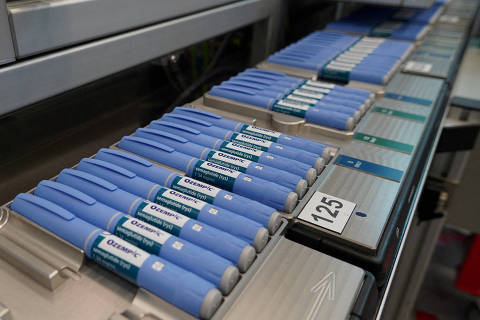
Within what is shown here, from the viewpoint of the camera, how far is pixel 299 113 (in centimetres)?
125

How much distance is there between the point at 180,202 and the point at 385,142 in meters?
0.68

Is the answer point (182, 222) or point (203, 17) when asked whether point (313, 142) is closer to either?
point (182, 222)

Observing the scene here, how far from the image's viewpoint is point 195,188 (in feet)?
2.82

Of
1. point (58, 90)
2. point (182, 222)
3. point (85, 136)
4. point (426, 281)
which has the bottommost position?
point (426, 281)

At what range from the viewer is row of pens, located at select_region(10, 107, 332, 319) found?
2.19 ft

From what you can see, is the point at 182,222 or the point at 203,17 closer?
the point at 182,222

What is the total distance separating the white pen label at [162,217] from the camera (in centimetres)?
75

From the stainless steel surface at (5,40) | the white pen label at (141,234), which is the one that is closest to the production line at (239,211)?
the white pen label at (141,234)

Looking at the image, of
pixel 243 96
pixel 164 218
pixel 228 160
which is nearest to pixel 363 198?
pixel 228 160

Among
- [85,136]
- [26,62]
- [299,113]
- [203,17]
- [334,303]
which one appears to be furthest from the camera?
[203,17]

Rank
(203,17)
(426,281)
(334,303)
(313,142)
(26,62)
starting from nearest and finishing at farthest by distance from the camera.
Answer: (334,303) < (26,62) < (313,142) < (203,17) < (426,281)

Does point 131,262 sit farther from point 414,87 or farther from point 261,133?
point 414,87

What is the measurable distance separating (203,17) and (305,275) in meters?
1.14

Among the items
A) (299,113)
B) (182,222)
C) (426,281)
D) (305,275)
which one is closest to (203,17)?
(299,113)
